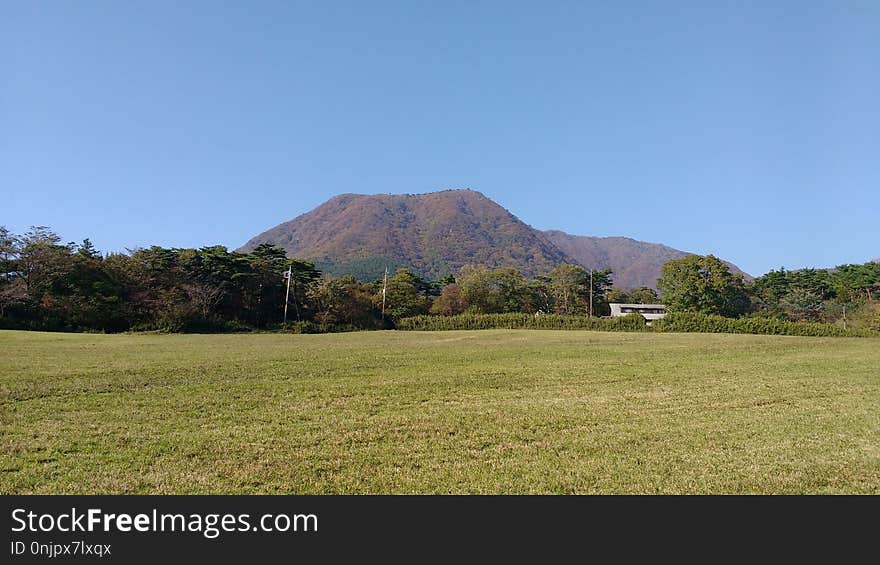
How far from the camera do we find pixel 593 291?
74688 millimetres

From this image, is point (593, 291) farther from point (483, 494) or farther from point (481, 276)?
point (483, 494)

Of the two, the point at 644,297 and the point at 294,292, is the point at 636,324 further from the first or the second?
the point at 644,297

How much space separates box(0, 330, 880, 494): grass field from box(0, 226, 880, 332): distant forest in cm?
Result: 3127

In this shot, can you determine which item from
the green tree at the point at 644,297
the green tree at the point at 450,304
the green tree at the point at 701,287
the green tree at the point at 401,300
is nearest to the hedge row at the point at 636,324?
the green tree at the point at 401,300

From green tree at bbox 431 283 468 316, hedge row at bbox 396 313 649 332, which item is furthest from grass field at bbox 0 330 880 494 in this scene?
green tree at bbox 431 283 468 316

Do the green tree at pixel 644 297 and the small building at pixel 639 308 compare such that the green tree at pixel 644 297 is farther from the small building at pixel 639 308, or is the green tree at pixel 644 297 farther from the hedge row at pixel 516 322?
the hedge row at pixel 516 322

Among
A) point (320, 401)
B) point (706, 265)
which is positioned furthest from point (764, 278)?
point (320, 401)

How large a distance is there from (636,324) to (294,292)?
108 ft
